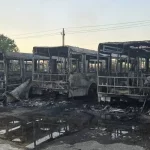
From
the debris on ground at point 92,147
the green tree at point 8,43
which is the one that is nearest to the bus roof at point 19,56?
the debris on ground at point 92,147

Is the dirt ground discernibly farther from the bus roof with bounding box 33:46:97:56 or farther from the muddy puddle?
the bus roof with bounding box 33:46:97:56

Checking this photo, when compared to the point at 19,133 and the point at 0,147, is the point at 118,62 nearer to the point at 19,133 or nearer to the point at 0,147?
the point at 19,133

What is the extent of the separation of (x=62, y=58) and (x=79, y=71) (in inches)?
45.4

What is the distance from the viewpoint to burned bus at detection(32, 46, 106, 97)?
41.8 feet

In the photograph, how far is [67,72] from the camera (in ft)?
41.7

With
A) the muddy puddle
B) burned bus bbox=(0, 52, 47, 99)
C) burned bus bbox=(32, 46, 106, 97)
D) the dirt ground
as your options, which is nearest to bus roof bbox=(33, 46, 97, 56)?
burned bus bbox=(32, 46, 106, 97)

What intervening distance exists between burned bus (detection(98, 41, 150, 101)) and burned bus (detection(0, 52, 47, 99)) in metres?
4.07

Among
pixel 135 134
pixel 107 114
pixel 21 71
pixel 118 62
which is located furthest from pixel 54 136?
pixel 21 71

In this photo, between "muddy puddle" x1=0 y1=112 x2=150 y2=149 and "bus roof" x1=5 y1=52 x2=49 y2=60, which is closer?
"muddy puddle" x1=0 y1=112 x2=150 y2=149

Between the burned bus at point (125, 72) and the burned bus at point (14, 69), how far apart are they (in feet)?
13.3

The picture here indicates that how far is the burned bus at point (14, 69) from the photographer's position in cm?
1352

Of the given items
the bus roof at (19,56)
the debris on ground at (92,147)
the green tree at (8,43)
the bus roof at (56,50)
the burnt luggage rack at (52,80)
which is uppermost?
the green tree at (8,43)

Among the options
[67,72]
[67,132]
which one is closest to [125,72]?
[67,72]

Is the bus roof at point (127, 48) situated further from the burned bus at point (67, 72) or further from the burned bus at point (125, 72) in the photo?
the burned bus at point (67, 72)
